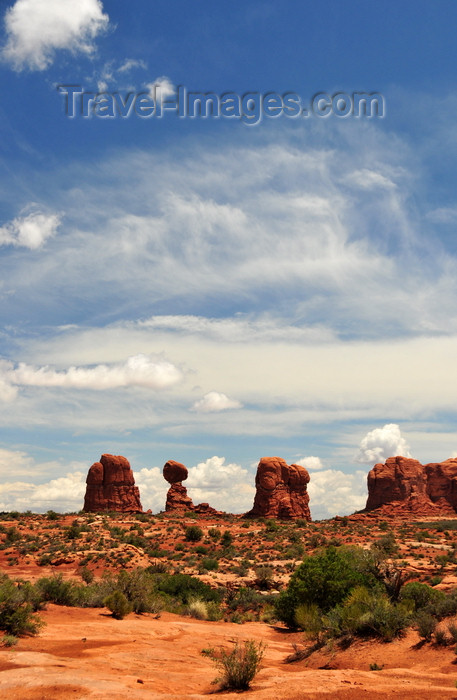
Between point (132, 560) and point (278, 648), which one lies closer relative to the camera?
point (278, 648)

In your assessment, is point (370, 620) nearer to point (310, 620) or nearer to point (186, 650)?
point (310, 620)

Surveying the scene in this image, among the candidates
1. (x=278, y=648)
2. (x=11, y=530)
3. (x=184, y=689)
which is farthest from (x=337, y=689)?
(x=11, y=530)

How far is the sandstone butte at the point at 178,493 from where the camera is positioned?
76.1 meters

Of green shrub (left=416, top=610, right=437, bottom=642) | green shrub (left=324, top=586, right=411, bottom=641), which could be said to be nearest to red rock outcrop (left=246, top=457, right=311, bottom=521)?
green shrub (left=324, top=586, right=411, bottom=641)

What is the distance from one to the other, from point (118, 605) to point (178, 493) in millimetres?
60781

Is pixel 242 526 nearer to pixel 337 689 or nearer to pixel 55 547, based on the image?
pixel 55 547

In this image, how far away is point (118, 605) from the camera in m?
19.8

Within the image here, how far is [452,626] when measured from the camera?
13539 mm

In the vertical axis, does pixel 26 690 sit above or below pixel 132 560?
above

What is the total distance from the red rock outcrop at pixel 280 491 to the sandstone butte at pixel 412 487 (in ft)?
58.8

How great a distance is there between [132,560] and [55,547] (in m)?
7.10

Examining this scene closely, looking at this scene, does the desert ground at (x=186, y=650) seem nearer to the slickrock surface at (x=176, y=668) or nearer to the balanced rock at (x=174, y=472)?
the slickrock surface at (x=176, y=668)

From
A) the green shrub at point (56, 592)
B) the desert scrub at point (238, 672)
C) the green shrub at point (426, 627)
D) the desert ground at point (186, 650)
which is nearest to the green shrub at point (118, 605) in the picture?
the desert ground at point (186, 650)

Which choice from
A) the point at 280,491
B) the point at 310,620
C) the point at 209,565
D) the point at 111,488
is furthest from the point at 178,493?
the point at 310,620
